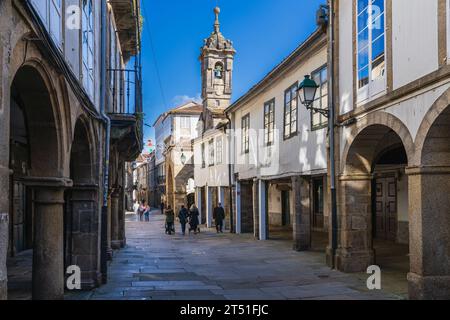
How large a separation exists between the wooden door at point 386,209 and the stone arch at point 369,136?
22.5 feet

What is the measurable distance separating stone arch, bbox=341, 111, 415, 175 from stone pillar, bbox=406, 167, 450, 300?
3.82ft

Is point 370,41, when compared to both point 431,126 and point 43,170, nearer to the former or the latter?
point 431,126

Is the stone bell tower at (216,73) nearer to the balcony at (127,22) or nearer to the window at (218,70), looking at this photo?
the window at (218,70)

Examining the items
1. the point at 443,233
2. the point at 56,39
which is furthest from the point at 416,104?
the point at 56,39

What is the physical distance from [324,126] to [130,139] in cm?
564

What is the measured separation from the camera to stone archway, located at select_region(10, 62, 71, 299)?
21.3 ft

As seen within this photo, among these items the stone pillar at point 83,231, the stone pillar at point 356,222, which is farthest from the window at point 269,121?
the stone pillar at point 83,231

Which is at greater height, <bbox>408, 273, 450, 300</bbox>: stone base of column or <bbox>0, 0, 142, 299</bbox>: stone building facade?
→ <bbox>0, 0, 142, 299</bbox>: stone building facade

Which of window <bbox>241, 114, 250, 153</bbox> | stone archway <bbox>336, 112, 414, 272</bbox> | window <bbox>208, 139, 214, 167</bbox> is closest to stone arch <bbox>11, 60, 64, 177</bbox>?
stone archway <bbox>336, 112, 414, 272</bbox>

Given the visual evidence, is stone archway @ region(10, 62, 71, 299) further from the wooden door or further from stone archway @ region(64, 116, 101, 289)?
the wooden door

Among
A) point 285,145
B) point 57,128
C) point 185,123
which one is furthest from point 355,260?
point 185,123

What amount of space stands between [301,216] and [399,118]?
26.6ft

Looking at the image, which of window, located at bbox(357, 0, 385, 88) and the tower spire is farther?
the tower spire

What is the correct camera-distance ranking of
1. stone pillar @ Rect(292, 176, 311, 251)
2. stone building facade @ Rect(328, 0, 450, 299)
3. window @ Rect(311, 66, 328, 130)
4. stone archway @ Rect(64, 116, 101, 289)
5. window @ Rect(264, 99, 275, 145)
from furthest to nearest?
window @ Rect(264, 99, 275, 145) → stone pillar @ Rect(292, 176, 311, 251) → window @ Rect(311, 66, 328, 130) → stone archway @ Rect(64, 116, 101, 289) → stone building facade @ Rect(328, 0, 450, 299)
